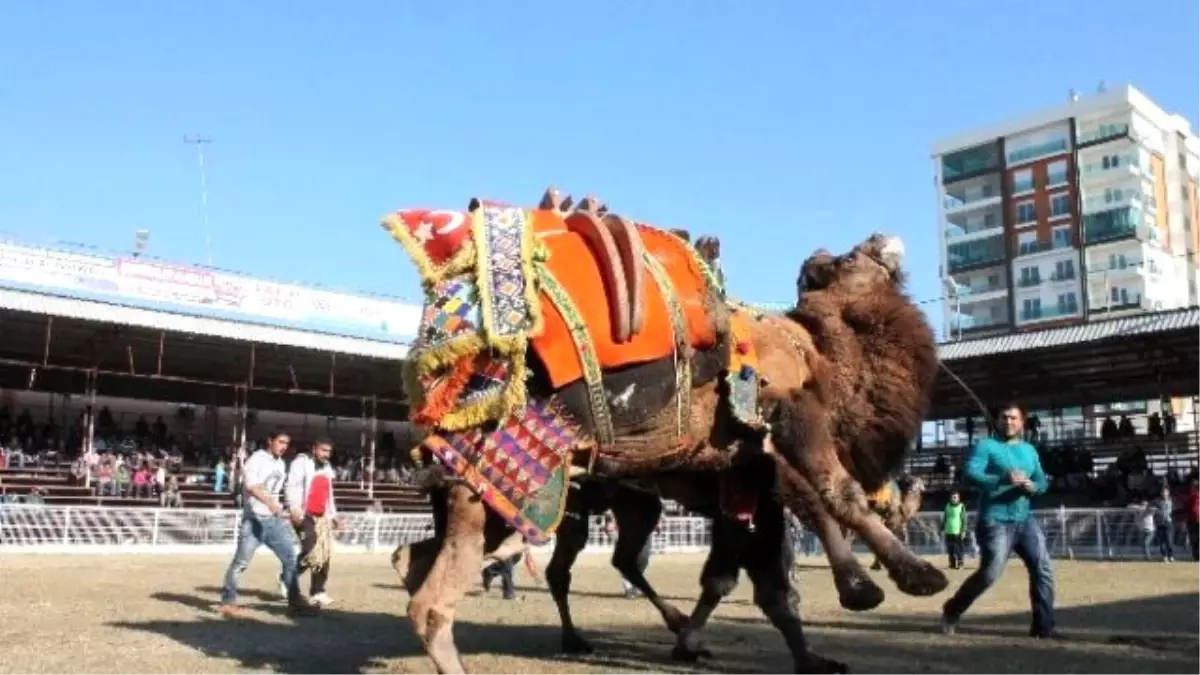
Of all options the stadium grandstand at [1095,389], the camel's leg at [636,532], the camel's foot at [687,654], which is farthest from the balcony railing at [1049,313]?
the camel's foot at [687,654]

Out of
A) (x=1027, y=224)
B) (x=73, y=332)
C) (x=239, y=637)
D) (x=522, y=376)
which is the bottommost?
(x=239, y=637)

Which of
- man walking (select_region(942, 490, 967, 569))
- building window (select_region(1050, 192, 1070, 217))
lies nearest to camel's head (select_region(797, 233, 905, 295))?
man walking (select_region(942, 490, 967, 569))

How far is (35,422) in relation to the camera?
35.2 m

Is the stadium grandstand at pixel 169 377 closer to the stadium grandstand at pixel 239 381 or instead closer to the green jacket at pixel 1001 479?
the stadium grandstand at pixel 239 381

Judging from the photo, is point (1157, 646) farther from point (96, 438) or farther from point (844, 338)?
point (96, 438)

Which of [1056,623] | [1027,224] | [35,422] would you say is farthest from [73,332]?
[1027,224]

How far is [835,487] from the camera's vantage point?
19.2ft

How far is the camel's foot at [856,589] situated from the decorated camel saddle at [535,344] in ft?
2.82

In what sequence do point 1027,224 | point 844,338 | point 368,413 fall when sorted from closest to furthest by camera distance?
point 844,338 < point 368,413 < point 1027,224

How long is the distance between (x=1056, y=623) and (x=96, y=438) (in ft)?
105

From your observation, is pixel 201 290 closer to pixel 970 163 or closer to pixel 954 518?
pixel 954 518

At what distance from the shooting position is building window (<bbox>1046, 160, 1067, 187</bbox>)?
87.9 m

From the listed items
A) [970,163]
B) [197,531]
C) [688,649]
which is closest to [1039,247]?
[970,163]

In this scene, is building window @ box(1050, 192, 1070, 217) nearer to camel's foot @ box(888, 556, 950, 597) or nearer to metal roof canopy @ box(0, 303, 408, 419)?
metal roof canopy @ box(0, 303, 408, 419)
